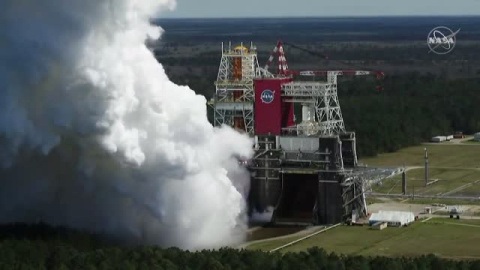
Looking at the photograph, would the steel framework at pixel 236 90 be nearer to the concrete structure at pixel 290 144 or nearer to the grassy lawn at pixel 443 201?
the concrete structure at pixel 290 144

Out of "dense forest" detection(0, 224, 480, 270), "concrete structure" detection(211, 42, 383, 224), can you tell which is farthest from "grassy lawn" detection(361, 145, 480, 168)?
"dense forest" detection(0, 224, 480, 270)

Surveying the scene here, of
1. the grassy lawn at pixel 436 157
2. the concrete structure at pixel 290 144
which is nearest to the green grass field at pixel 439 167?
the grassy lawn at pixel 436 157

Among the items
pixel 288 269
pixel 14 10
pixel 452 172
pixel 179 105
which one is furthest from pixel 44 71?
pixel 452 172

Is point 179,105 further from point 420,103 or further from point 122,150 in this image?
point 420,103

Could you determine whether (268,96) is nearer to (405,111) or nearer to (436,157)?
(436,157)

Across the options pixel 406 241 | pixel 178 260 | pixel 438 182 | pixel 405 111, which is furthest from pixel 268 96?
pixel 405 111

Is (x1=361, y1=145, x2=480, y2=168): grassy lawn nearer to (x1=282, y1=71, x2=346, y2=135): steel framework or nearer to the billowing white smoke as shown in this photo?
(x1=282, y1=71, x2=346, y2=135): steel framework
